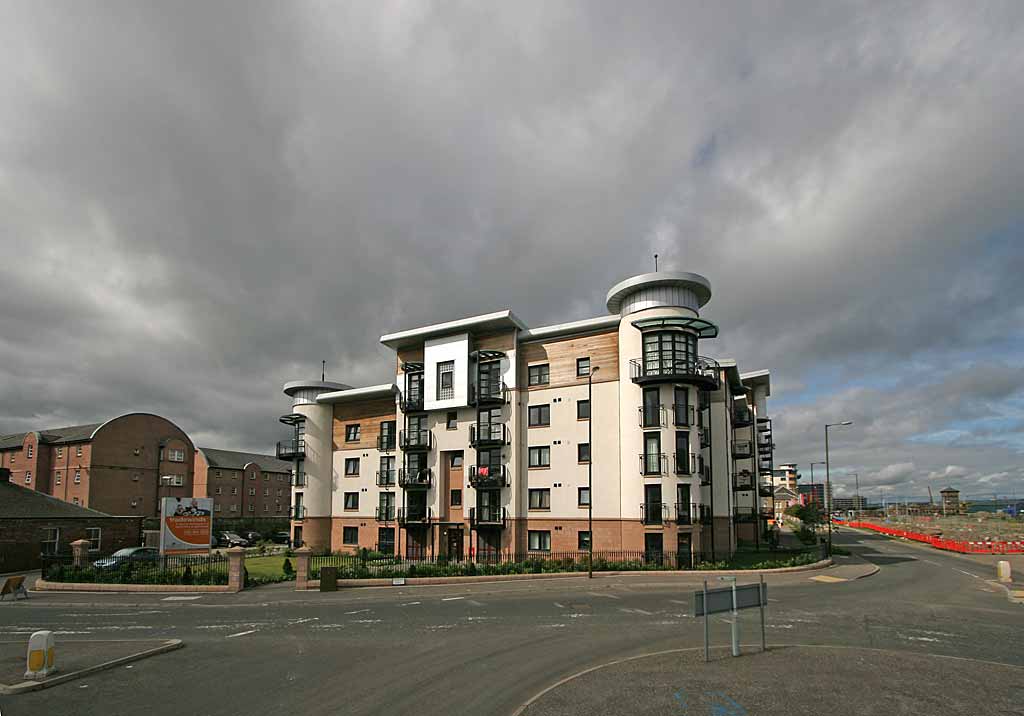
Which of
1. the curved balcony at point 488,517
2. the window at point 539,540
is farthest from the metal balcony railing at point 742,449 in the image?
the curved balcony at point 488,517

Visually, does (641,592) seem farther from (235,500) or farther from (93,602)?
(235,500)

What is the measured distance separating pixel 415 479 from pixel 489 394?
8390 mm

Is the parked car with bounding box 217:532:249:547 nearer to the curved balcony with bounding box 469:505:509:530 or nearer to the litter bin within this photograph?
→ the curved balcony with bounding box 469:505:509:530

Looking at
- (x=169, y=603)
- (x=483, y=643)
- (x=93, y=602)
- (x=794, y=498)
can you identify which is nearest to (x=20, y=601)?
(x=93, y=602)

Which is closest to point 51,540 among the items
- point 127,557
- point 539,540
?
point 127,557

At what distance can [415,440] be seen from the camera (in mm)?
45344

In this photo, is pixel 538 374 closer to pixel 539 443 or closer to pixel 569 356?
pixel 569 356

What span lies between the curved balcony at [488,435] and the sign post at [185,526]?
1622 cm

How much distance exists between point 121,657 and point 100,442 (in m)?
59.1

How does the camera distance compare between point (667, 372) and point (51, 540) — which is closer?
point (667, 372)

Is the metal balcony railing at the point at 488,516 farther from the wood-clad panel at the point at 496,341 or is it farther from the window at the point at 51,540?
the window at the point at 51,540

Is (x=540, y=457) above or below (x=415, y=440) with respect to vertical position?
below

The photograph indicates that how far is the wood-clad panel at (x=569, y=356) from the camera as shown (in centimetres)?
3925

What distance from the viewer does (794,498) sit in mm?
155500
